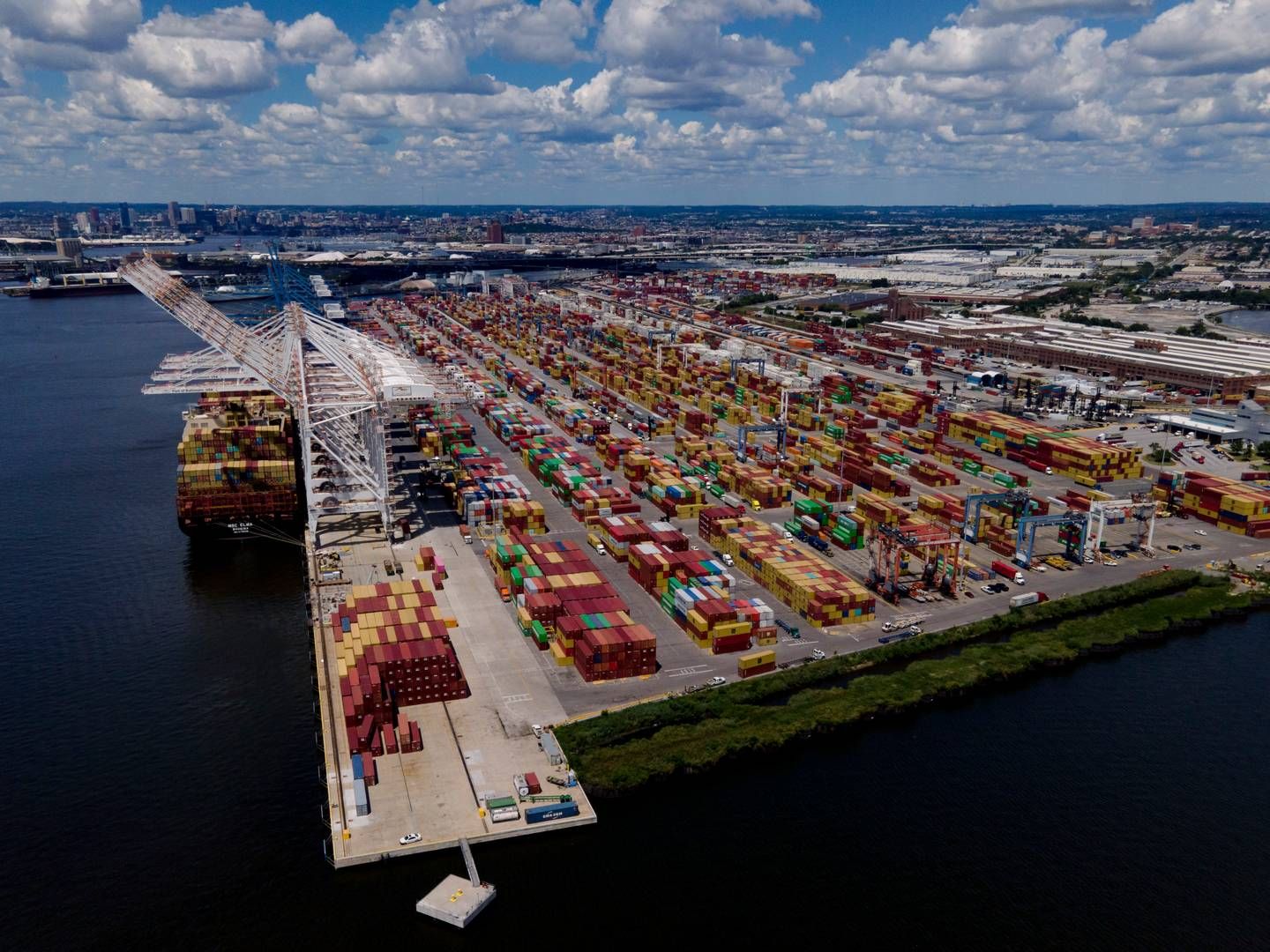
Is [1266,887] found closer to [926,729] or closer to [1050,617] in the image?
[926,729]

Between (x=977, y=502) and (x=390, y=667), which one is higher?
(x=977, y=502)

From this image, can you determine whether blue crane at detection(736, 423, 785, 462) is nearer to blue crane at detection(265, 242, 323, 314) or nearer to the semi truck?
the semi truck

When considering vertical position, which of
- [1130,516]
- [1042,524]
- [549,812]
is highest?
[1042,524]

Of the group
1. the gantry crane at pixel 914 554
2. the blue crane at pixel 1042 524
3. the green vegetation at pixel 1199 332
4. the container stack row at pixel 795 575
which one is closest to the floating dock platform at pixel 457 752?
the container stack row at pixel 795 575

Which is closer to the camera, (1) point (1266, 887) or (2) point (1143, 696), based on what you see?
(1) point (1266, 887)

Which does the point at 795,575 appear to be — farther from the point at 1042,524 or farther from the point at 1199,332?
the point at 1199,332

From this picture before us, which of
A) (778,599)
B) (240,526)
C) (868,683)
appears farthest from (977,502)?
(240,526)

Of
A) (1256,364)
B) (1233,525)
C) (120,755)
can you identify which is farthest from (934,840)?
(1256,364)

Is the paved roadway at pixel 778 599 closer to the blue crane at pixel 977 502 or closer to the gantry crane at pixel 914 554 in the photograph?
the blue crane at pixel 977 502
